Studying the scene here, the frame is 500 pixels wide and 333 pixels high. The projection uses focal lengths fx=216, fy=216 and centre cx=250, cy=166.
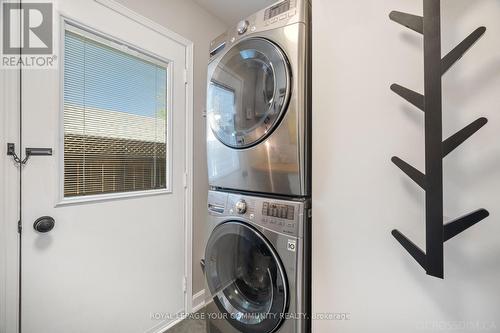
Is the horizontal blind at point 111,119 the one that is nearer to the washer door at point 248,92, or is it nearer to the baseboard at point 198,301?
the washer door at point 248,92

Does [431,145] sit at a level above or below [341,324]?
above

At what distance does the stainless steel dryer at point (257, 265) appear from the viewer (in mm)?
923

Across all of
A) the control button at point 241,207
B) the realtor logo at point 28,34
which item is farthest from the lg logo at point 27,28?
the control button at point 241,207

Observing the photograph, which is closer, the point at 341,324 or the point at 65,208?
the point at 341,324

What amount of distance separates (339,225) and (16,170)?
4.58ft

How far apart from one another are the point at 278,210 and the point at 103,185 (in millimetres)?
1028

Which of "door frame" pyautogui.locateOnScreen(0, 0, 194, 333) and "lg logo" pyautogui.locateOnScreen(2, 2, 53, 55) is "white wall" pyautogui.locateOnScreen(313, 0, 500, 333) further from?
"lg logo" pyautogui.locateOnScreen(2, 2, 53, 55)

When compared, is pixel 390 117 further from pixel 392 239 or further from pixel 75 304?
pixel 75 304

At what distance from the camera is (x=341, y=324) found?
0.82 m

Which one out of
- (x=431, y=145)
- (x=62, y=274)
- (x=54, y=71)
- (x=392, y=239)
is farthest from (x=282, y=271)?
(x=54, y=71)

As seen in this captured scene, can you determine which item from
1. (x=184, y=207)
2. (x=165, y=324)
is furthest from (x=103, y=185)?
(x=165, y=324)

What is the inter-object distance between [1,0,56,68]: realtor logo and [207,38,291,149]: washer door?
2.59 feet

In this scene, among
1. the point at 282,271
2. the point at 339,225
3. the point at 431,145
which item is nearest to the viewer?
the point at 431,145

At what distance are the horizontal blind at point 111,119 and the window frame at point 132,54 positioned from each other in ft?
0.04
